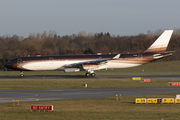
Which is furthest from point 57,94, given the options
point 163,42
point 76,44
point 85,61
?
point 76,44

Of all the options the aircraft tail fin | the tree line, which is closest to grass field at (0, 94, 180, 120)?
the aircraft tail fin

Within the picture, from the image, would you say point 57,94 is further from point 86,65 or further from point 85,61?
point 85,61

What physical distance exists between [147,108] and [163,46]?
35.5 m

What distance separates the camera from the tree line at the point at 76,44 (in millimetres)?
92944

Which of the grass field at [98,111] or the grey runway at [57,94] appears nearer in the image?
the grass field at [98,111]

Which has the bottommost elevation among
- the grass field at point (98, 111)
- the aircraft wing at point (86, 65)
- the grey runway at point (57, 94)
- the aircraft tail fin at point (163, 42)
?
the grass field at point (98, 111)

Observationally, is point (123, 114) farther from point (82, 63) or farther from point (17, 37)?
point (17, 37)

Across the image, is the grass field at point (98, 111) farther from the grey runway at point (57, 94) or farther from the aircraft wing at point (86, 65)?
the aircraft wing at point (86, 65)

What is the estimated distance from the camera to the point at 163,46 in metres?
51.0

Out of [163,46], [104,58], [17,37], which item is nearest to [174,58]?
[163,46]

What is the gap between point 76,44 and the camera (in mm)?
119250

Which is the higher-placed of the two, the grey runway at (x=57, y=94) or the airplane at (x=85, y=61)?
the airplane at (x=85, y=61)

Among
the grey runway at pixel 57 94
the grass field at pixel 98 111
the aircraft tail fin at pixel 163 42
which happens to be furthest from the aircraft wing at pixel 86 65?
the grass field at pixel 98 111

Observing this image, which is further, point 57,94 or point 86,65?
point 86,65
